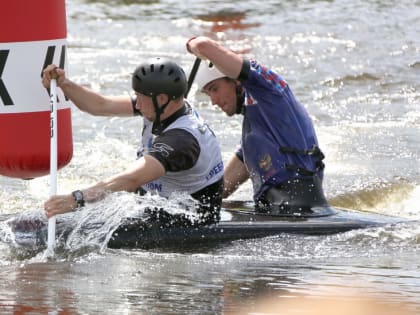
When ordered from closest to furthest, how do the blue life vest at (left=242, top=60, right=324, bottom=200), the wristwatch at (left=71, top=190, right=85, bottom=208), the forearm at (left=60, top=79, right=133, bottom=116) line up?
the wristwatch at (left=71, top=190, right=85, bottom=208), the forearm at (left=60, top=79, right=133, bottom=116), the blue life vest at (left=242, top=60, right=324, bottom=200)

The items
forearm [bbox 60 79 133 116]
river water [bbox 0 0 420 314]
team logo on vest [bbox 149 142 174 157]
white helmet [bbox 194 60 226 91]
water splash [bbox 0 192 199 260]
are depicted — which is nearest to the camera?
river water [bbox 0 0 420 314]

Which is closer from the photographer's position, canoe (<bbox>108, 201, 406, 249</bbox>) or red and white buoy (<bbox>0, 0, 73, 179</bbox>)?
red and white buoy (<bbox>0, 0, 73, 179</bbox>)

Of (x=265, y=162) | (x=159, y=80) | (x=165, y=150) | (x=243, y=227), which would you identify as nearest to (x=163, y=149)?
(x=165, y=150)

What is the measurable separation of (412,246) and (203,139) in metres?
1.44

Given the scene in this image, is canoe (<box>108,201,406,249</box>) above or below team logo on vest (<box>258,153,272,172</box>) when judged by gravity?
below

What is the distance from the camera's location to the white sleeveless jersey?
660cm

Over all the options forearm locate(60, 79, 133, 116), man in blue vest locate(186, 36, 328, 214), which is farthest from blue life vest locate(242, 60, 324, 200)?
forearm locate(60, 79, 133, 116)

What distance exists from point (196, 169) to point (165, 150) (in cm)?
35

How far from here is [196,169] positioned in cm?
669

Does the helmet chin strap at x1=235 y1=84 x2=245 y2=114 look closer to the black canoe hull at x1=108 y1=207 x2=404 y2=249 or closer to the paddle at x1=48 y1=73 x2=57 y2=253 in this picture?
the black canoe hull at x1=108 y1=207 x2=404 y2=249

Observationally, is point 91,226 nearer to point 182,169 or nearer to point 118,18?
point 182,169

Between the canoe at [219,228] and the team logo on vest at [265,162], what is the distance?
368mm

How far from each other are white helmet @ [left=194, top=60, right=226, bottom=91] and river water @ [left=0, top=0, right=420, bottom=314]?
46.1 inches

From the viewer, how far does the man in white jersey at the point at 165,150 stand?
6258mm
